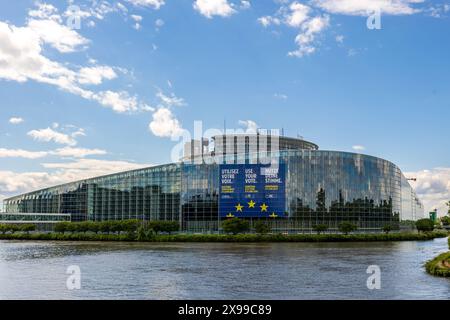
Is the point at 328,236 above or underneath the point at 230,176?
underneath

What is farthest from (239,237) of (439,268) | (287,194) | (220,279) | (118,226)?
(439,268)

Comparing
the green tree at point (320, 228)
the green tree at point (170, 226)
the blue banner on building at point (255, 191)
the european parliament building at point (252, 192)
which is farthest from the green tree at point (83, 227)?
the green tree at point (320, 228)

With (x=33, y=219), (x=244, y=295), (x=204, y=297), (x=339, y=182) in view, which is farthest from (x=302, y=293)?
(x=33, y=219)

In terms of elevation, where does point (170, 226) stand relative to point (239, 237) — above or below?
above

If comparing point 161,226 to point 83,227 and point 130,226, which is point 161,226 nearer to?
point 130,226

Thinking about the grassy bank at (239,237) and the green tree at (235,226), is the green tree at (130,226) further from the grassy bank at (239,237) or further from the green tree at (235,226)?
the green tree at (235,226)

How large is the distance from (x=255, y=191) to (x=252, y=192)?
2.75 feet

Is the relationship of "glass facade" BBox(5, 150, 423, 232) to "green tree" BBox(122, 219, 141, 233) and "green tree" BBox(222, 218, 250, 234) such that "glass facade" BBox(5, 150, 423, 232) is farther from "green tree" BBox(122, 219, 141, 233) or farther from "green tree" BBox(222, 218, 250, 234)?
"green tree" BBox(122, 219, 141, 233)

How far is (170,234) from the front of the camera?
131500 mm

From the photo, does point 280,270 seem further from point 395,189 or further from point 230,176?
point 395,189
